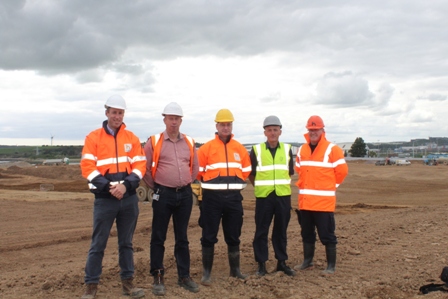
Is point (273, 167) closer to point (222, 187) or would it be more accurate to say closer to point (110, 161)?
point (222, 187)

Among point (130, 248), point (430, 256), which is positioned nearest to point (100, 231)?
point (130, 248)

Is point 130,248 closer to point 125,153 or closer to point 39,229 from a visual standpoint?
point 125,153

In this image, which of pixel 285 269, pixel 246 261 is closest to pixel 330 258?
pixel 285 269

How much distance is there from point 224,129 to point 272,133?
0.75m

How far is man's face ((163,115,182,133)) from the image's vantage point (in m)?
6.07

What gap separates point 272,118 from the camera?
6.92 m

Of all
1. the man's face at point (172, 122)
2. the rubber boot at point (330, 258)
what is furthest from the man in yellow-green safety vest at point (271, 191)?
the man's face at point (172, 122)

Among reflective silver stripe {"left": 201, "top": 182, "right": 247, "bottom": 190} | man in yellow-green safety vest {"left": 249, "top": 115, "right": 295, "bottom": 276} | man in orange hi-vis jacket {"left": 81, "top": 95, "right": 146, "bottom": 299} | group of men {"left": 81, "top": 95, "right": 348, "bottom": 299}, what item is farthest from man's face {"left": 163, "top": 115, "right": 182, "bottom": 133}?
man in yellow-green safety vest {"left": 249, "top": 115, "right": 295, "bottom": 276}

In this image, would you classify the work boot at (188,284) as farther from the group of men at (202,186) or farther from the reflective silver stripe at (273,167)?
the reflective silver stripe at (273,167)

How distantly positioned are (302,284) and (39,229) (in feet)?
31.0

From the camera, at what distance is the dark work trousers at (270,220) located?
6.80 m

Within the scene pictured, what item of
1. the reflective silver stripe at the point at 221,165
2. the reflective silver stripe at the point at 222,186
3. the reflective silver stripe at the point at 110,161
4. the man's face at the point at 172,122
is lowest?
the reflective silver stripe at the point at 222,186

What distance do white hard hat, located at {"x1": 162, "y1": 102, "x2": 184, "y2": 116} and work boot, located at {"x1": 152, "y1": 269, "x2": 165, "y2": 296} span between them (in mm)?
1950

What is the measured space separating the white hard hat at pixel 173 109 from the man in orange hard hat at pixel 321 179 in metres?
1.98
